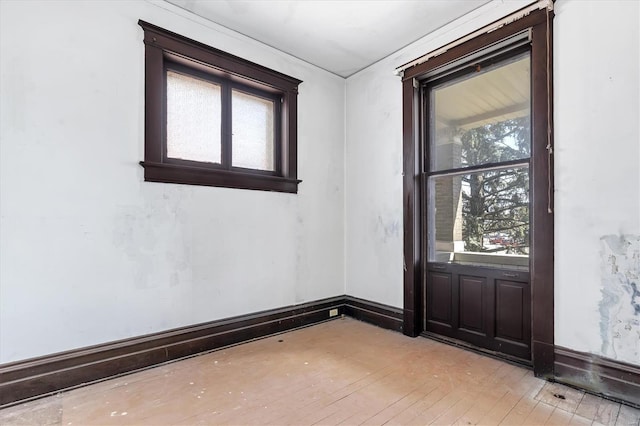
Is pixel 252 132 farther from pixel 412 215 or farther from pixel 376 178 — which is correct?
pixel 412 215

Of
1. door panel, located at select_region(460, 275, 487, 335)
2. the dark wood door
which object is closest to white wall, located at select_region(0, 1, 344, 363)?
the dark wood door

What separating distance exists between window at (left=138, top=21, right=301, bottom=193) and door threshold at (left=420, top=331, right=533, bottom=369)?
7.16ft

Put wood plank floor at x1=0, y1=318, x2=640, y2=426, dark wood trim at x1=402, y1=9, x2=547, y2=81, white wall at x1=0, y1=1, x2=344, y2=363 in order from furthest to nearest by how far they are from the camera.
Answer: dark wood trim at x1=402, y1=9, x2=547, y2=81
white wall at x1=0, y1=1, x2=344, y2=363
wood plank floor at x1=0, y1=318, x2=640, y2=426

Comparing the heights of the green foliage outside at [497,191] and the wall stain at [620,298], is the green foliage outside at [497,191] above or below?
above

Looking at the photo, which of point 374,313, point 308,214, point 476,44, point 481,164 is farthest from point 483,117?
point 374,313

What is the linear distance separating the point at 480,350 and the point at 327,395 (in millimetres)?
1630

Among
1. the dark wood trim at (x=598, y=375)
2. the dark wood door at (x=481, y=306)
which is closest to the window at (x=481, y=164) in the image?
the dark wood door at (x=481, y=306)

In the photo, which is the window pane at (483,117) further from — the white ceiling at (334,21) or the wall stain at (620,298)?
the wall stain at (620,298)

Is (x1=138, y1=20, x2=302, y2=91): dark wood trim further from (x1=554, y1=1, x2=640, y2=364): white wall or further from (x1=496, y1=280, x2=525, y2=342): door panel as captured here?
(x1=496, y1=280, x2=525, y2=342): door panel

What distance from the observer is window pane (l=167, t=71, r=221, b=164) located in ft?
10.1

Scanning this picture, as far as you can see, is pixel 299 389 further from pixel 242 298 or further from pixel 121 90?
pixel 121 90

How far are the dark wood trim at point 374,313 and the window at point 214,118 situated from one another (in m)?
1.62

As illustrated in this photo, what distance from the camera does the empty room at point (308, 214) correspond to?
2275mm

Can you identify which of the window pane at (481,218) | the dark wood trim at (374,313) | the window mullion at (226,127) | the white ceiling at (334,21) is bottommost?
the dark wood trim at (374,313)
